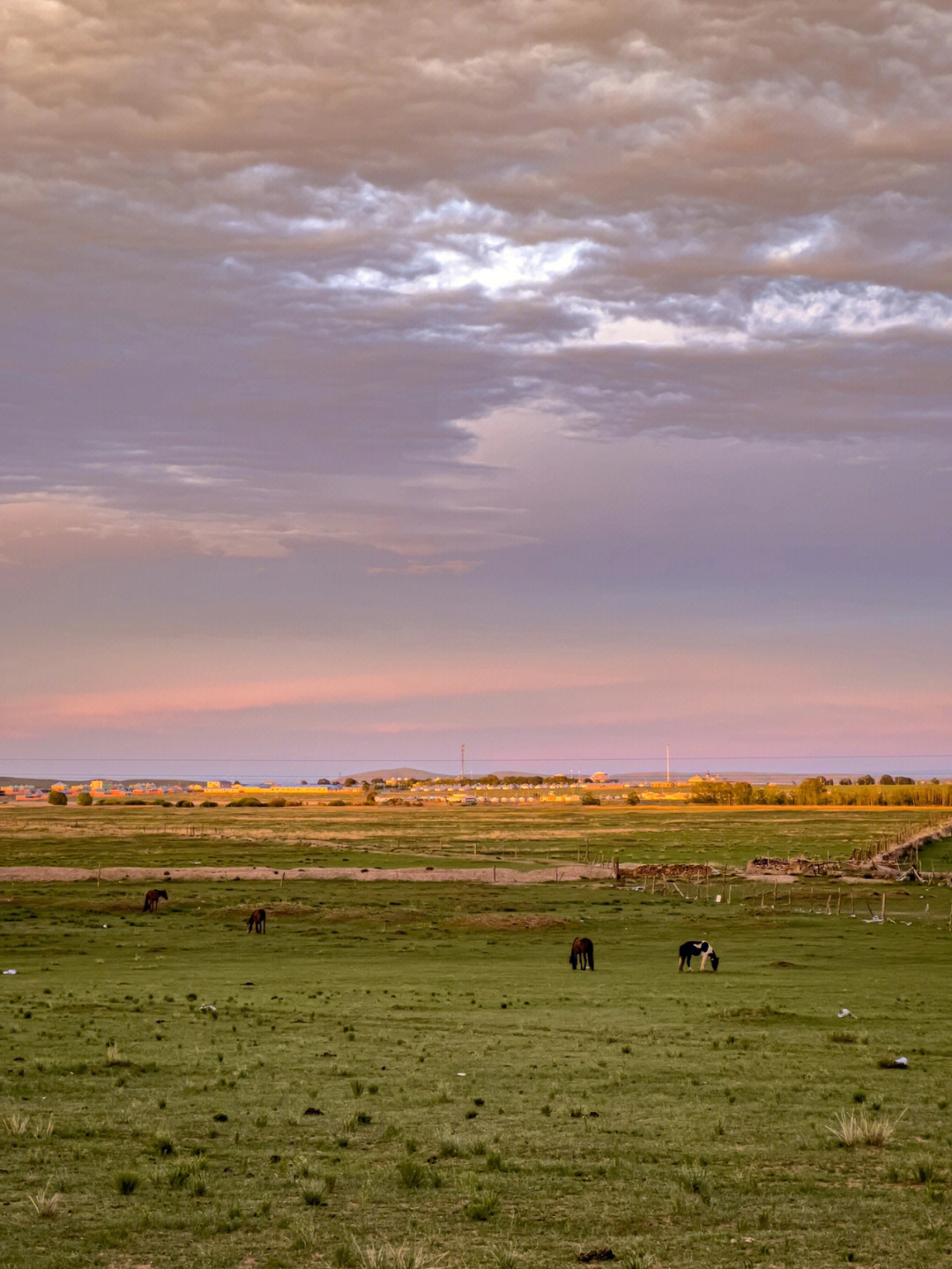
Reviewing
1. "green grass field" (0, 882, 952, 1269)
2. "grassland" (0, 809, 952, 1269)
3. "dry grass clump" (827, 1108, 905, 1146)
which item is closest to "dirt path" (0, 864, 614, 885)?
"grassland" (0, 809, 952, 1269)

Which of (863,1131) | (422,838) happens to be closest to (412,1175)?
(863,1131)

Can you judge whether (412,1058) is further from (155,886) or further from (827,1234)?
(155,886)

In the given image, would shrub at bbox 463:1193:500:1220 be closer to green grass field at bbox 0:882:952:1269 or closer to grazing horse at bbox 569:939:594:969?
green grass field at bbox 0:882:952:1269

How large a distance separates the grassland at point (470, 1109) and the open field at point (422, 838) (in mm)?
57027

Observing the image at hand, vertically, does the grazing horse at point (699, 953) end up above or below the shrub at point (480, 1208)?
below

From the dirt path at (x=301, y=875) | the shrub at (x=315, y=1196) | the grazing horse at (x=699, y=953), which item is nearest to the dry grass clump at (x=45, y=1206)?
the shrub at (x=315, y=1196)

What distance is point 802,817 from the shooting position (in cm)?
18488

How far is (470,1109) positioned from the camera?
19953 millimetres

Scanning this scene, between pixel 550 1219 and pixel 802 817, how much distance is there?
7054 inches

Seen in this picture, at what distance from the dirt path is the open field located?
645 centimetres

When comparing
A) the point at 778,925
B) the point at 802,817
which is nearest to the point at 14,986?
the point at 778,925

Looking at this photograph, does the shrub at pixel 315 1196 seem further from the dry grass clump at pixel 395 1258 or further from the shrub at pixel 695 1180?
the shrub at pixel 695 1180

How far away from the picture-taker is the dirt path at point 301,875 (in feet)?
262

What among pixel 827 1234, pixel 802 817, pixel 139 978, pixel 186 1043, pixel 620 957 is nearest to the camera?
pixel 827 1234
